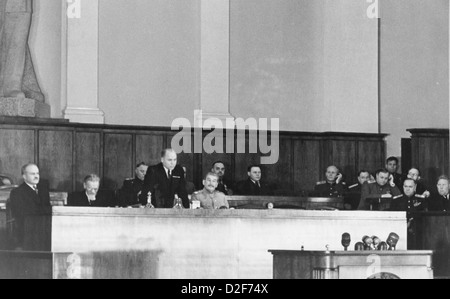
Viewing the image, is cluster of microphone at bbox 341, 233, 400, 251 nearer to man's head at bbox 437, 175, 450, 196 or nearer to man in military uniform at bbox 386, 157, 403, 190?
man's head at bbox 437, 175, 450, 196

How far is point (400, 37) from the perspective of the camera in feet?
62.3

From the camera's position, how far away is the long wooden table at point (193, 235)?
1187 centimetres

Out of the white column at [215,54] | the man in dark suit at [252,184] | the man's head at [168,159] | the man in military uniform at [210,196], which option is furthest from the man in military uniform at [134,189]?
the white column at [215,54]

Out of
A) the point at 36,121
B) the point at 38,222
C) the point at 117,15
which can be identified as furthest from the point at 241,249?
the point at 117,15

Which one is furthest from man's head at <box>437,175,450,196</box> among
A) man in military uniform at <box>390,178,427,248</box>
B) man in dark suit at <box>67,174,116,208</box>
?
man in dark suit at <box>67,174,116,208</box>

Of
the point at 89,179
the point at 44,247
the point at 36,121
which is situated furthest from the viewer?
the point at 36,121

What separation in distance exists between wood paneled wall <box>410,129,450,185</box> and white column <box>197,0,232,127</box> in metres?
2.69

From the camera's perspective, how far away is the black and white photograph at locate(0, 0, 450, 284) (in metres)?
13.0

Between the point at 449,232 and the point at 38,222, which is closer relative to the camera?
the point at 38,222

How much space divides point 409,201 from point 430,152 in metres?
3.02

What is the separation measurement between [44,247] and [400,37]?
8.78 m

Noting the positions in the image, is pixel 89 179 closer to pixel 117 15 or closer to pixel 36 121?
pixel 36 121
